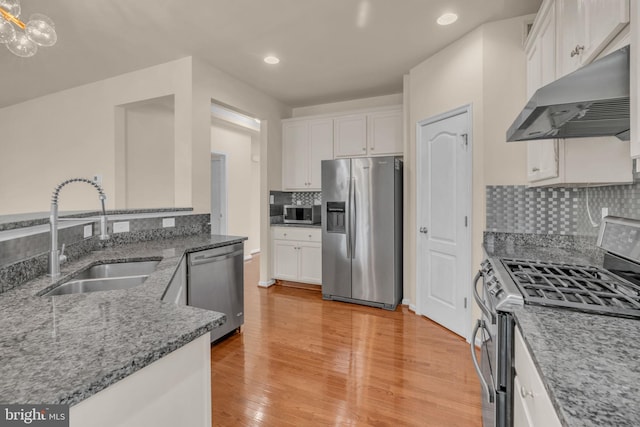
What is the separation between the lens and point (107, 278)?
1641 millimetres

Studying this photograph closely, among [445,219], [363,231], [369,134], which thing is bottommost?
[363,231]

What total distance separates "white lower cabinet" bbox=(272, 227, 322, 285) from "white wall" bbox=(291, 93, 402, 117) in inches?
72.8

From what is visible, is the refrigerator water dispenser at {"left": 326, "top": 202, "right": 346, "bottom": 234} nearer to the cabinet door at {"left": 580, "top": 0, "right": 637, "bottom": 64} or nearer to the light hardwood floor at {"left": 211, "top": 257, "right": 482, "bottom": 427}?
the light hardwood floor at {"left": 211, "top": 257, "right": 482, "bottom": 427}

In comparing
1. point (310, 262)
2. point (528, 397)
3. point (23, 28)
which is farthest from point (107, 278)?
point (310, 262)

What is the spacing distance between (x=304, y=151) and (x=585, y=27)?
11.0 ft

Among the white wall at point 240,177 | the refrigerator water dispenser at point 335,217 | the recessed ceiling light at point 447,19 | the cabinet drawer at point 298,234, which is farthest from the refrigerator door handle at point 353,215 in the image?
the white wall at point 240,177

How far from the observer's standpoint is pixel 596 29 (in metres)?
1.21

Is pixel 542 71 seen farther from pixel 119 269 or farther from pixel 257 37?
pixel 119 269

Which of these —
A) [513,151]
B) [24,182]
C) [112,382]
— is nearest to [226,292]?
[112,382]

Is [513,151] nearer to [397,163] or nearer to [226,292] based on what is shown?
[397,163]

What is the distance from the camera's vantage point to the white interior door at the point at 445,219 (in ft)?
8.82

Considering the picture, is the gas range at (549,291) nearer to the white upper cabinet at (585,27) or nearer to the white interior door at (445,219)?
the white upper cabinet at (585,27)

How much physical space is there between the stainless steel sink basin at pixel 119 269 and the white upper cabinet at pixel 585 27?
97.1 inches

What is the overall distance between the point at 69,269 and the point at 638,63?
241 cm
